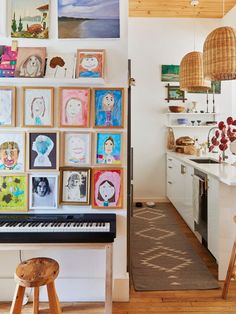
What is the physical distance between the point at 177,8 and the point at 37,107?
156 inches

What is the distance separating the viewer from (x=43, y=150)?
2.31 m

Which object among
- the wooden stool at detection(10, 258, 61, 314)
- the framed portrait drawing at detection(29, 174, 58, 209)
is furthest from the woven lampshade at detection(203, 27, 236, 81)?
the wooden stool at detection(10, 258, 61, 314)

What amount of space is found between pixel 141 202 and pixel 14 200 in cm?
364

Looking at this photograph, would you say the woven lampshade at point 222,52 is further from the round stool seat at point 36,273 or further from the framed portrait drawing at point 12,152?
the round stool seat at point 36,273

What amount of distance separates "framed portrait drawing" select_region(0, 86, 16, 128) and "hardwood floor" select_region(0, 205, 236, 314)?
137cm

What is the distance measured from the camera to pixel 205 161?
4586 millimetres

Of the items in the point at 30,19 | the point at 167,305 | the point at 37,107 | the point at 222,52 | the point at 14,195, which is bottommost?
the point at 167,305

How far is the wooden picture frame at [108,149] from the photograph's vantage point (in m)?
2.32

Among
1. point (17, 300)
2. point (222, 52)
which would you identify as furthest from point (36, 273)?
point (222, 52)

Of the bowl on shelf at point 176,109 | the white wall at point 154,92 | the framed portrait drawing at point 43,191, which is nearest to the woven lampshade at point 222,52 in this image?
the framed portrait drawing at point 43,191

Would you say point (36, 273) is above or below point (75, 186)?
below

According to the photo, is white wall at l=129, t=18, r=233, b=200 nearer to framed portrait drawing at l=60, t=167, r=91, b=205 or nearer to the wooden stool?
framed portrait drawing at l=60, t=167, r=91, b=205

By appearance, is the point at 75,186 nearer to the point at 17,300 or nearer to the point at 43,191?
the point at 43,191

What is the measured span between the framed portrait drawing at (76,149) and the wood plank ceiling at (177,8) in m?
3.53
